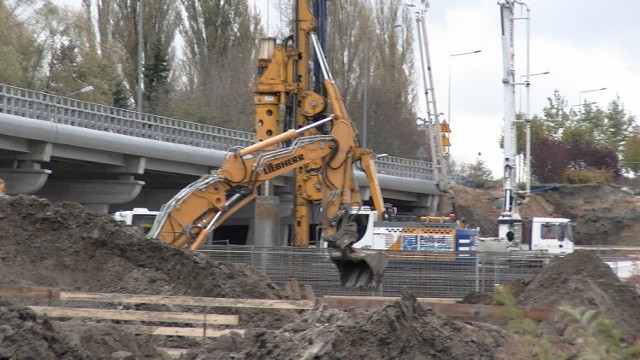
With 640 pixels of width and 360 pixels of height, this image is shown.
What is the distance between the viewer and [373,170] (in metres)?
28.6

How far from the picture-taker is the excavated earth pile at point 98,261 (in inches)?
734

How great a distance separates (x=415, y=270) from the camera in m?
27.3

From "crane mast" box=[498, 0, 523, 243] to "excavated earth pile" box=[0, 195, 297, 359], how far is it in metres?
17.8

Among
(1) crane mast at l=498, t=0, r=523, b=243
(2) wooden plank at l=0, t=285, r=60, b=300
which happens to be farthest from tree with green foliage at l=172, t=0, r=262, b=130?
(2) wooden plank at l=0, t=285, r=60, b=300

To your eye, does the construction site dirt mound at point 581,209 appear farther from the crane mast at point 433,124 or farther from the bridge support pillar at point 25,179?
the bridge support pillar at point 25,179

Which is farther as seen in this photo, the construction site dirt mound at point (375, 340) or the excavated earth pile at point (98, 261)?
the excavated earth pile at point (98, 261)

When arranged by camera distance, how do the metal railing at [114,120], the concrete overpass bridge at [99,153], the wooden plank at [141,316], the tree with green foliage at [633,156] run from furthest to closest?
1. the tree with green foliage at [633,156]
2. the metal railing at [114,120]
3. the concrete overpass bridge at [99,153]
4. the wooden plank at [141,316]

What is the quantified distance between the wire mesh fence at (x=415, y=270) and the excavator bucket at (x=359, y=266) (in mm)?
3638

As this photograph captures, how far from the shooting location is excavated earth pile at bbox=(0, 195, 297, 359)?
1866 centimetres

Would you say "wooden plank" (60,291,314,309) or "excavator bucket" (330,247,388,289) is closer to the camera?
"wooden plank" (60,291,314,309)

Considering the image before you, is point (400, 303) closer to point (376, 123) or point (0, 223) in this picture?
point (0, 223)

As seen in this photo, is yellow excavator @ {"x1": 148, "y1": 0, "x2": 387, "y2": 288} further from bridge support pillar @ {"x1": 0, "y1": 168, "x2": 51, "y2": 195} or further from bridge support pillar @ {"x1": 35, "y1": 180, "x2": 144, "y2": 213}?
bridge support pillar @ {"x1": 35, "y1": 180, "x2": 144, "y2": 213}

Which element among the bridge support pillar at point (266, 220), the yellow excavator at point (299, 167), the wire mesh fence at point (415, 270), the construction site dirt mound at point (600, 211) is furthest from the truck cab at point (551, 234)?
the construction site dirt mound at point (600, 211)

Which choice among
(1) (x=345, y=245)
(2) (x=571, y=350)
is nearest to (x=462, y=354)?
(2) (x=571, y=350)
